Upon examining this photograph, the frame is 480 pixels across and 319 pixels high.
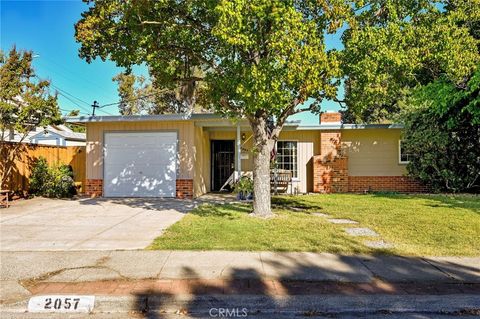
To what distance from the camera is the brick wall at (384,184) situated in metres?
15.4

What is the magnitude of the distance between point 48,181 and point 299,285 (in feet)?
38.0

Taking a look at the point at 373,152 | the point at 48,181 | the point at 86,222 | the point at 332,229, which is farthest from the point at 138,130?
the point at 373,152

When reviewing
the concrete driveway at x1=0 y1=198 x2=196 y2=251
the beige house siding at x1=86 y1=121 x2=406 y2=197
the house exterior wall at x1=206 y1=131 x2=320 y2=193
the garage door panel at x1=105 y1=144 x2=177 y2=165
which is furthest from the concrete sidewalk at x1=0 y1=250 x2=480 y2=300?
the house exterior wall at x1=206 y1=131 x2=320 y2=193

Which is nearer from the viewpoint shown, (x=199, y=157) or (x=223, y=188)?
(x=199, y=157)

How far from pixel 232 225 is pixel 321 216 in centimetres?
256

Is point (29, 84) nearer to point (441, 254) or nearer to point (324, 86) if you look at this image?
point (324, 86)

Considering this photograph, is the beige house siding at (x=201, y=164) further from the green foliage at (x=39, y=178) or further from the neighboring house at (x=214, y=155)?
the green foliage at (x=39, y=178)

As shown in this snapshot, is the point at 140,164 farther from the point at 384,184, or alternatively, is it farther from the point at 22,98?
the point at 384,184

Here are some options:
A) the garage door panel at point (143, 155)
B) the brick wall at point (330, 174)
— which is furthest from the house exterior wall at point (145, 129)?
the brick wall at point (330, 174)

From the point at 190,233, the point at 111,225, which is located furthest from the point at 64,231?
the point at 190,233

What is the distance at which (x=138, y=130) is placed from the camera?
13609 mm

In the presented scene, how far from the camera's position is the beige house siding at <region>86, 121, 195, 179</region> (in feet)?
43.5

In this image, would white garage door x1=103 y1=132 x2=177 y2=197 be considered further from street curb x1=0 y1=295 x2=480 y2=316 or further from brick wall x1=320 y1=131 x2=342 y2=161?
street curb x1=0 y1=295 x2=480 y2=316

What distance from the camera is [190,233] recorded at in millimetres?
7004
